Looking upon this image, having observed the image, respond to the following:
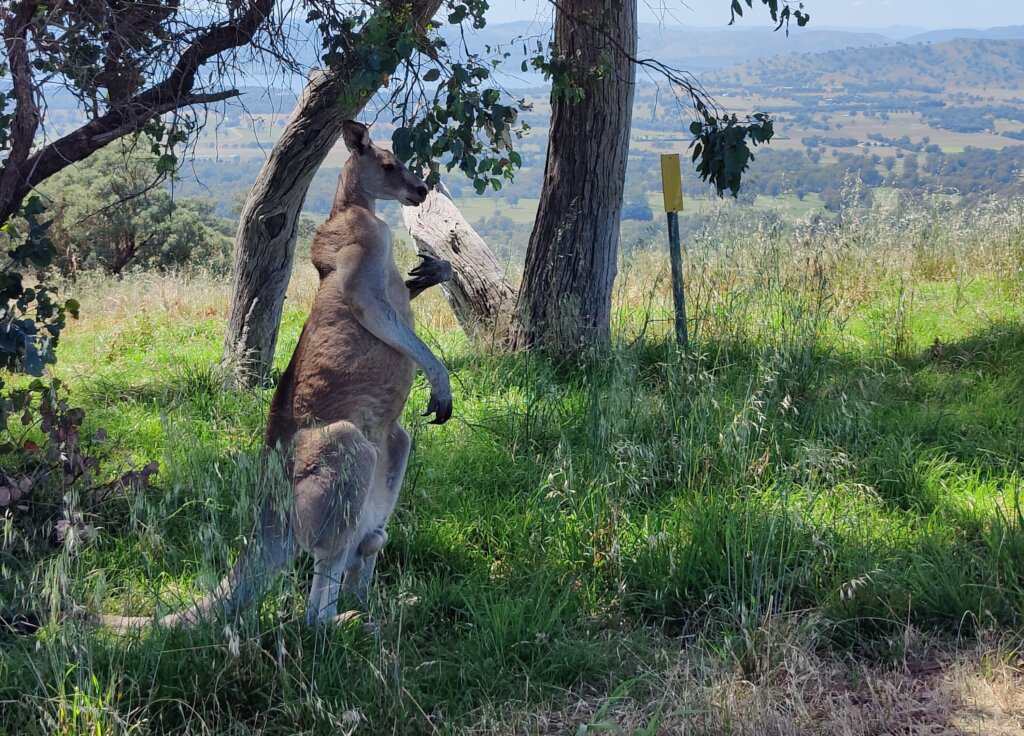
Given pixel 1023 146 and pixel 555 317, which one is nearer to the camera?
pixel 555 317

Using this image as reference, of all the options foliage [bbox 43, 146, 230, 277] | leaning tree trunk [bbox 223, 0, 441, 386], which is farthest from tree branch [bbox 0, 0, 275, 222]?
foliage [bbox 43, 146, 230, 277]

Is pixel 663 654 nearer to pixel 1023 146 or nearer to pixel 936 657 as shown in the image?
pixel 936 657

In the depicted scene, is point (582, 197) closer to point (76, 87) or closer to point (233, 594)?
point (76, 87)

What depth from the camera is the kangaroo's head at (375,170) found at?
15.6 ft

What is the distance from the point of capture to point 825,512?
15.3 feet

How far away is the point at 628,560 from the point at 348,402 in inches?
60.1

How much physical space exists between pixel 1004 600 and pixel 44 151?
535 cm

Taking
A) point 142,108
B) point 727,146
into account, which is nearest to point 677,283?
point 727,146

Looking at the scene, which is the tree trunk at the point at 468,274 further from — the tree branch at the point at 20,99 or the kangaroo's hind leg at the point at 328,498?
the kangaroo's hind leg at the point at 328,498

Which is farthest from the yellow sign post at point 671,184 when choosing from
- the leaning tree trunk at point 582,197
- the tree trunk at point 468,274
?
the tree trunk at point 468,274

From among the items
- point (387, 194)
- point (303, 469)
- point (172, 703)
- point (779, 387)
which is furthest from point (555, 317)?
point (172, 703)

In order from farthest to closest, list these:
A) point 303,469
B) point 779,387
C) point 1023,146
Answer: point 1023,146
point 779,387
point 303,469

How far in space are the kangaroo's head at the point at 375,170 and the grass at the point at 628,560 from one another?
4.90ft

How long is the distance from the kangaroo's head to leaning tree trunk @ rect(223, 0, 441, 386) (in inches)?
84.1
